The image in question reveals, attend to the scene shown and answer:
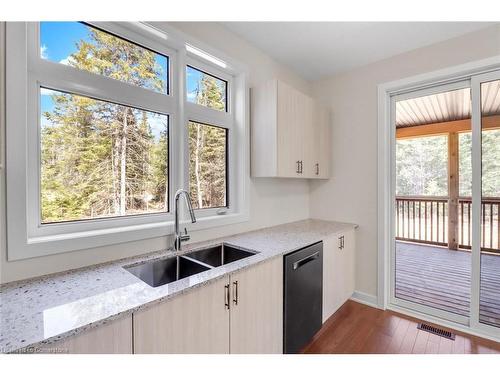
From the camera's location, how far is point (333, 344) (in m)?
1.85

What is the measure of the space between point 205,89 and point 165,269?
4.91ft

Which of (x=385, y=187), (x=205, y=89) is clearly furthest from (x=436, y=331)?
(x=205, y=89)

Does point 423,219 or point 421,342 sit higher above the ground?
point 423,219

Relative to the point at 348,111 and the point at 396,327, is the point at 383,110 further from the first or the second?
the point at 396,327

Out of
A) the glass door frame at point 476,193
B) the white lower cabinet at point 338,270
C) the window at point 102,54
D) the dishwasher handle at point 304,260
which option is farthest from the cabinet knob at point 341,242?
the window at point 102,54

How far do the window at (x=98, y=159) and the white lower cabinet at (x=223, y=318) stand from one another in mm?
822

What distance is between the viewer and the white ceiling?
1.90 meters

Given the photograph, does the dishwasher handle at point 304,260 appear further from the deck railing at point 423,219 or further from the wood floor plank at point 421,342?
the deck railing at point 423,219

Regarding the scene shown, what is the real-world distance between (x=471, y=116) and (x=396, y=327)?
197 centimetres

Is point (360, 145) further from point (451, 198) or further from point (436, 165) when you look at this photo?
point (451, 198)

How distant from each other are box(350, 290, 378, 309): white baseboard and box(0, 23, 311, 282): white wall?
1.03 m

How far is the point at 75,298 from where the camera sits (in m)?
0.93

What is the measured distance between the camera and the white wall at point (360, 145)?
2312mm

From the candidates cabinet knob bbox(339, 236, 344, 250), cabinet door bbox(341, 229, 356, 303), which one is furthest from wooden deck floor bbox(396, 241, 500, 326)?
cabinet knob bbox(339, 236, 344, 250)
